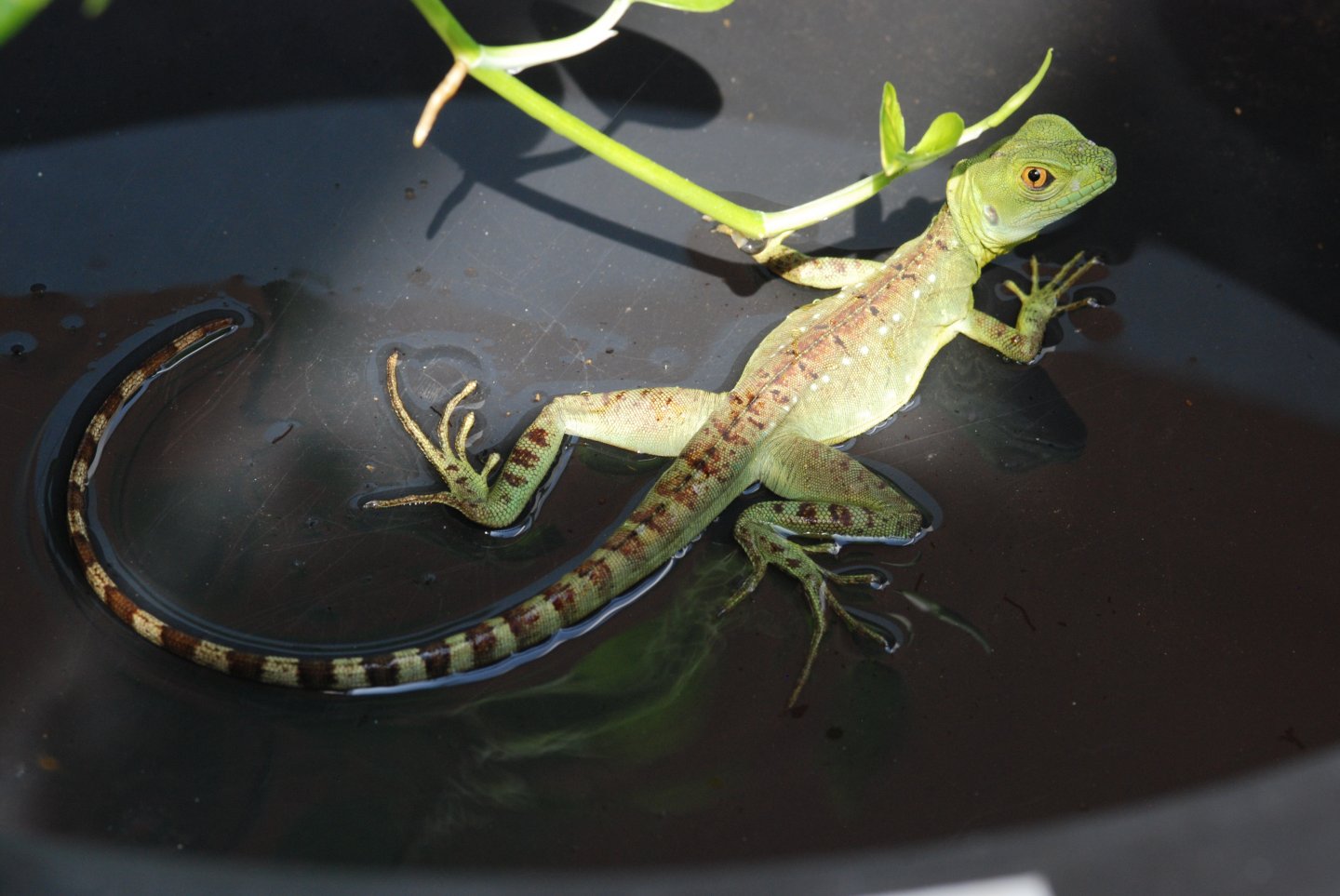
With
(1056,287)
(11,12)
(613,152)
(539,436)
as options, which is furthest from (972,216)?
(11,12)

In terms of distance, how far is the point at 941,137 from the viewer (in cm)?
252

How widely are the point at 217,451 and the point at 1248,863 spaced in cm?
267

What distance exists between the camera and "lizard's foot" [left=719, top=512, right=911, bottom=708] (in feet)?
8.57

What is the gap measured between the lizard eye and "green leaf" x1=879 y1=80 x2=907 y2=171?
0.69 meters

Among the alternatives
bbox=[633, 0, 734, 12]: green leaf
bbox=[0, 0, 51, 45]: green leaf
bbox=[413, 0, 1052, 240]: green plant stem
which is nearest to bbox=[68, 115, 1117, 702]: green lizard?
bbox=[413, 0, 1052, 240]: green plant stem

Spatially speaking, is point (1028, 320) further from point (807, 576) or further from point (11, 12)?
point (11, 12)

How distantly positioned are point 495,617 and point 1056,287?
6.48 ft

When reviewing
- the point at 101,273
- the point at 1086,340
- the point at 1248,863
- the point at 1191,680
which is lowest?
the point at 1191,680

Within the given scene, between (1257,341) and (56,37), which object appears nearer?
(1257,341)

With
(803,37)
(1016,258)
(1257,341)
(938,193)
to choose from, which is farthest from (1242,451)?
(803,37)

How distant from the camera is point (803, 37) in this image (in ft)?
11.6

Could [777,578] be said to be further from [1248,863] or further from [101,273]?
[101,273]

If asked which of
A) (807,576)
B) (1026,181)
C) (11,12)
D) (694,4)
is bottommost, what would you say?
(807,576)

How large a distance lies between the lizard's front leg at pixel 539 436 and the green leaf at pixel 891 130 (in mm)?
821
